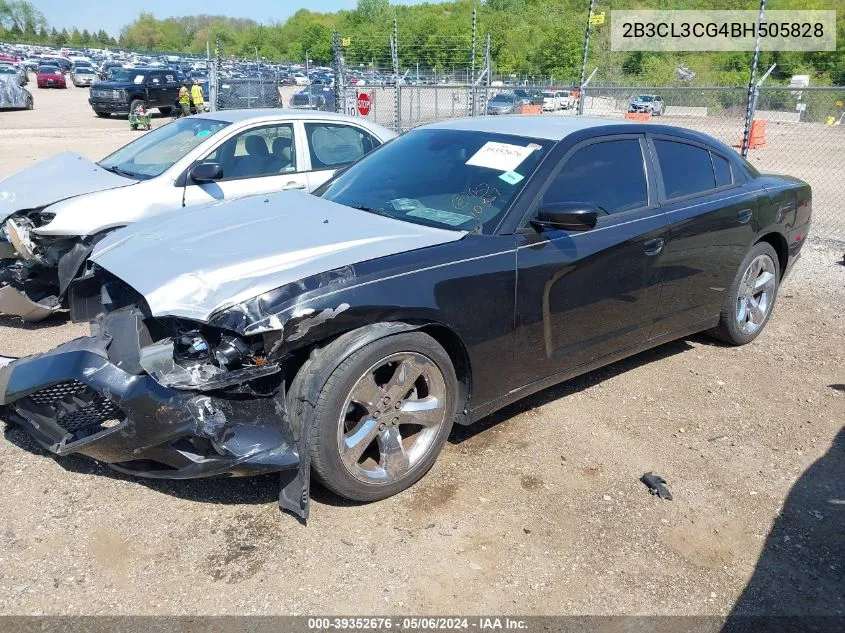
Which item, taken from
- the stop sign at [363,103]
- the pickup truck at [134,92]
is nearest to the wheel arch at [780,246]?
the stop sign at [363,103]

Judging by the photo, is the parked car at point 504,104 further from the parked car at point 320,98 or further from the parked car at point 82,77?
the parked car at point 82,77

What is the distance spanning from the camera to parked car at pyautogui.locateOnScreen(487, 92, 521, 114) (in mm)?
22312

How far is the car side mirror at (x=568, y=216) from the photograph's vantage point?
3.44 metres

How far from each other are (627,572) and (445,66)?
29.7m

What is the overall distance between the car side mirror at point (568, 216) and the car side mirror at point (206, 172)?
331 cm

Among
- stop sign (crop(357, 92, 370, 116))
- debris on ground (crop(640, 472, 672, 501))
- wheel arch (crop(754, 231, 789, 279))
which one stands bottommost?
debris on ground (crop(640, 472, 672, 501))

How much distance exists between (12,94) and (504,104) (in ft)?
64.8

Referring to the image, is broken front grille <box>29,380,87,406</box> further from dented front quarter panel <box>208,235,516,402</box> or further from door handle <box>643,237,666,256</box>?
door handle <box>643,237,666,256</box>

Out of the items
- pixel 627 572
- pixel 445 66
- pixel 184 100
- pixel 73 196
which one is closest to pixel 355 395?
pixel 627 572

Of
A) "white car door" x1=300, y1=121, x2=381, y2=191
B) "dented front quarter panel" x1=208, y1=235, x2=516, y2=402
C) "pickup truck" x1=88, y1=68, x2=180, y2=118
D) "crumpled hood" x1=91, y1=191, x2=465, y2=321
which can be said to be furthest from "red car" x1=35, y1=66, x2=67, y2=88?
"dented front quarter panel" x1=208, y1=235, x2=516, y2=402

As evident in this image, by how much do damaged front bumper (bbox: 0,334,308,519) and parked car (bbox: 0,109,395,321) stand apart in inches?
78.9

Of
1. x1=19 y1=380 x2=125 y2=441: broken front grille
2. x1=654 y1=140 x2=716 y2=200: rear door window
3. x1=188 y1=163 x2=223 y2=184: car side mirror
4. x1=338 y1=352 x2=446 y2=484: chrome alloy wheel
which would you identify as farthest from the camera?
x1=188 y1=163 x2=223 y2=184: car side mirror

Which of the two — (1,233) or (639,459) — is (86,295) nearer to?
(1,233)

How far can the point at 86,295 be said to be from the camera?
393 cm
